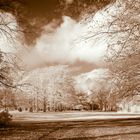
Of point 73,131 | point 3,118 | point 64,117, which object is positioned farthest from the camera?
point 64,117

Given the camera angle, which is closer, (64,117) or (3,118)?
(3,118)

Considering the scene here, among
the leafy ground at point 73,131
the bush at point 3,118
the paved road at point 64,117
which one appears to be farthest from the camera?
the paved road at point 64,117

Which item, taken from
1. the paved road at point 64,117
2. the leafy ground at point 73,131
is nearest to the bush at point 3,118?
the leafy ground at point 73,131

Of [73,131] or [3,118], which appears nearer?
[73,131]

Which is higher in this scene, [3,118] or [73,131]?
[3,118]

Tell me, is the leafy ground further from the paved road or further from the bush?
the paved road

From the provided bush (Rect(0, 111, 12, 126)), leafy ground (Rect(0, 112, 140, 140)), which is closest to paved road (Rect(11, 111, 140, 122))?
bush (Rect(0, 111, 12, 126))

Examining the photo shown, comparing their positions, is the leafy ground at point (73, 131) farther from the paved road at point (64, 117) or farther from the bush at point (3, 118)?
the paved road at point (64, 117)

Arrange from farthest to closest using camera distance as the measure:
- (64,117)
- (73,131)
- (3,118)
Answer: (64,117) → (3,118) → (73,131)

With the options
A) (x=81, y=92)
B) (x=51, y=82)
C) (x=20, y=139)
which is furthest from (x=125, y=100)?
(x=81, y=92)

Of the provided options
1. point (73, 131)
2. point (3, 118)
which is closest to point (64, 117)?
point (3, 118)

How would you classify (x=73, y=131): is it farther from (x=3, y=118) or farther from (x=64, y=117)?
(x=64, y=117)

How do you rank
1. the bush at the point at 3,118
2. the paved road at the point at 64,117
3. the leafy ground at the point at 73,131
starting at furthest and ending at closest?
1. the paved road at the point at 64,117
2. the bush at the point at 3,118
3. the leafy ground at the point at 73,131

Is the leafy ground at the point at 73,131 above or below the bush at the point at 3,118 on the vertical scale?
below
